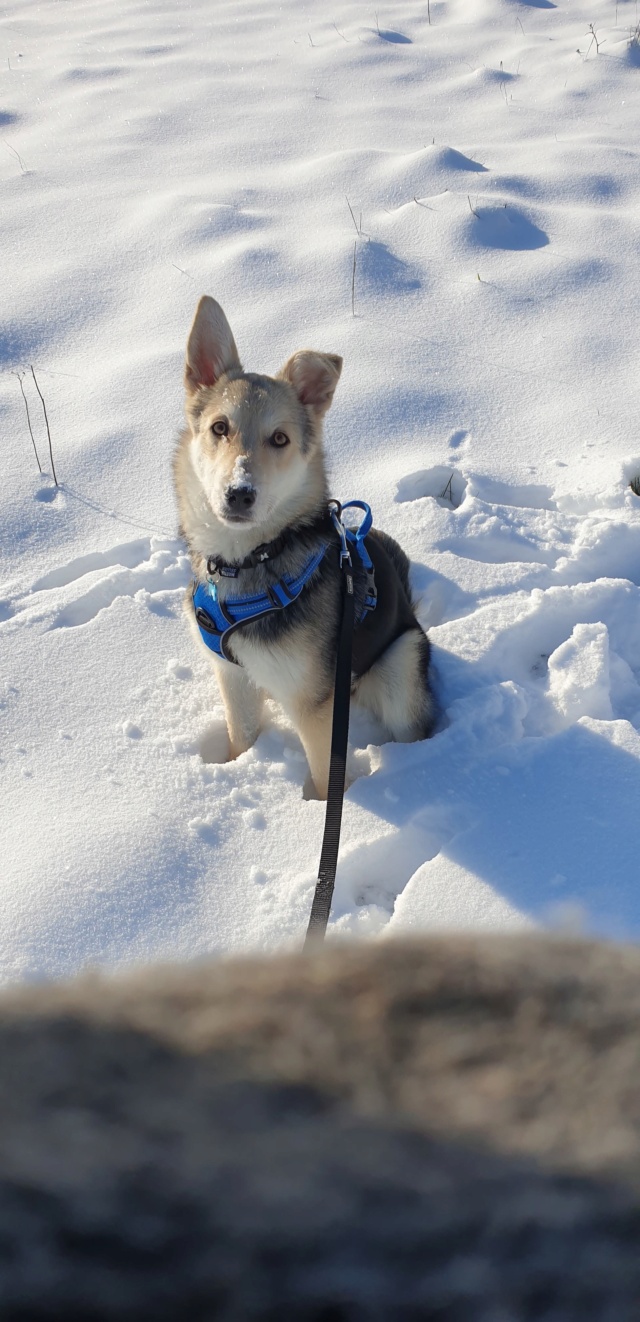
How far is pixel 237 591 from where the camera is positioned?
2969 millimetres

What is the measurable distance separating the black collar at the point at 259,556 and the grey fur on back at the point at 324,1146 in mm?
Result: 2520

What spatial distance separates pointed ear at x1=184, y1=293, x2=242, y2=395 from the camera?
303 centimetres

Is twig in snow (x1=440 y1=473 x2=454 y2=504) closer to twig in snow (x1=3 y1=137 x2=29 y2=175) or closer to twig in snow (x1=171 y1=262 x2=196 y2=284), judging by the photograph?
twig in snow (x1=171 y1=262 x2=196 y2=284)

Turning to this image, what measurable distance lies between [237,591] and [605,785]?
1404 millimetres

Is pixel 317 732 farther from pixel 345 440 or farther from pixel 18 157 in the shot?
pixel 18 157

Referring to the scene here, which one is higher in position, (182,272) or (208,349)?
(208,349)

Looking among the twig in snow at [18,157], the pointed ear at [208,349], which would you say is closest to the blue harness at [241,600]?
the pointed ear at [208,349]

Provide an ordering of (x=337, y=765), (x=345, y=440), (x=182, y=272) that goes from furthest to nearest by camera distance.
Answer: (x=182, y=272), (x=345, y=440), (x=337, y=765)

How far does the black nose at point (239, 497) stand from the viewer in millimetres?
2760

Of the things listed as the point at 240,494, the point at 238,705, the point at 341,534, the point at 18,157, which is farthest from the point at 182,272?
the point at 238,705

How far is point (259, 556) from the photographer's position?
2.98 m

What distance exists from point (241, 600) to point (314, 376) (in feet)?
3.00

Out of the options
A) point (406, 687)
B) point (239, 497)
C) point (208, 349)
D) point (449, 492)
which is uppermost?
point (208, 349)

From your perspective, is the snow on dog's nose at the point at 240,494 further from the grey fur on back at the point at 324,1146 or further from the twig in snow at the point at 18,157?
the twig in snow at the point at 18,157
